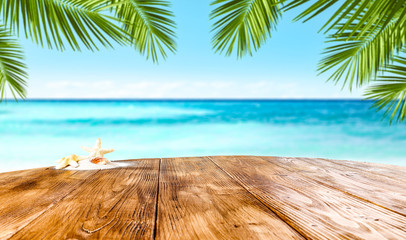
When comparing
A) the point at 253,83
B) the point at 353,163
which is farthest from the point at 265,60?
the point at 353,163

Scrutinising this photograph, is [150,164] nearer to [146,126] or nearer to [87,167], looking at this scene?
[87,167]

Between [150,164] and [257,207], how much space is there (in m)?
0.56

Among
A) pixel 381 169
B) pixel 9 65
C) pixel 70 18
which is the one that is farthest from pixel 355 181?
pixel 9 65

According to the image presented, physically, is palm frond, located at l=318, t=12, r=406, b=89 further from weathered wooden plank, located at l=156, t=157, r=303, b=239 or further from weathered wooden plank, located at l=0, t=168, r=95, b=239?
weathered wooden plank, located at l=0, t=168, r=95, b=239

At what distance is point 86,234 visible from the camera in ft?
1.57

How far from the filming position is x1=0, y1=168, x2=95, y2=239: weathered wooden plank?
54 cm

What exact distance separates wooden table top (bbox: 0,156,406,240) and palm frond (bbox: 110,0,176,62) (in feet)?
2.38

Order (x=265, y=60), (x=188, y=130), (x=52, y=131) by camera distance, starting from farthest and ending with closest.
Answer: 1. (x=265, y=60)
2. (x=188, y=130)
3. (x=52, y=131)

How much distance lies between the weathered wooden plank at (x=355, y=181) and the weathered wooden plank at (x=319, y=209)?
0.12ft

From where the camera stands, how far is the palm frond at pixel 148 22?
1358 mm

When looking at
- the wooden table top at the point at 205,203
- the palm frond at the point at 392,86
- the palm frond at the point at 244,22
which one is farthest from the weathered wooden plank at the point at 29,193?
the palm frond at the point at 392,86

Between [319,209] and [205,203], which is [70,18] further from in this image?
[319,209]

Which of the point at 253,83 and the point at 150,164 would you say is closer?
the point at 150,164

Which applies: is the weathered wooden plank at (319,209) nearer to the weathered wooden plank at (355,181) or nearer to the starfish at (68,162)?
the weathered wooden plank at (355,181)
